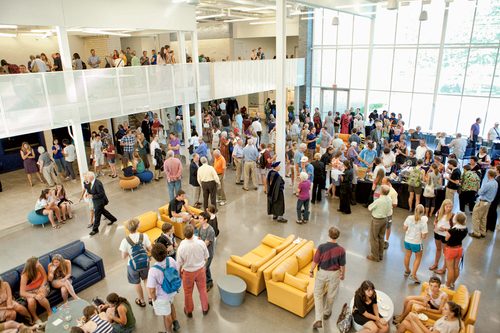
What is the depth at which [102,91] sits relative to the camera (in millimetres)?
11383

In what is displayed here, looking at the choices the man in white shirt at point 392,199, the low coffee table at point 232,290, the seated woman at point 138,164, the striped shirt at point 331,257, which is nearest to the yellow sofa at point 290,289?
the low coffee table at point 232,290

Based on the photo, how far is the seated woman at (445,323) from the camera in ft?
15.7

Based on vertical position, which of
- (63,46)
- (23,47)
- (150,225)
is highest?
(23,47)

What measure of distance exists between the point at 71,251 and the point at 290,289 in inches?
178

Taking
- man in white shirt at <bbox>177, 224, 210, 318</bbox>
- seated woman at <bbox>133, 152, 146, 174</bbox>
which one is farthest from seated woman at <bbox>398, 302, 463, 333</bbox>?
seated woman at <bbox>133, 152, 146, 174</bbox>

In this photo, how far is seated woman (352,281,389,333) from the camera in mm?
5223

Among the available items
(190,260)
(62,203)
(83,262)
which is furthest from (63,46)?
(190,260)

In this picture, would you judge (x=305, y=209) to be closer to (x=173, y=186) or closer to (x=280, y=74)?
(x=173, y=186)

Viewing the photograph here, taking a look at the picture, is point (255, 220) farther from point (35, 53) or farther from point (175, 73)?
point (35, 53)

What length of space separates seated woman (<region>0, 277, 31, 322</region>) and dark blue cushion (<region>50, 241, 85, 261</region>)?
1288 millimetres

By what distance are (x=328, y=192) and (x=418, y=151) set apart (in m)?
3.15

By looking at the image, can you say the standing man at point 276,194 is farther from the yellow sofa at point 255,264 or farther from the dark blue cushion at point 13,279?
the dark blue cushion at point 13,279

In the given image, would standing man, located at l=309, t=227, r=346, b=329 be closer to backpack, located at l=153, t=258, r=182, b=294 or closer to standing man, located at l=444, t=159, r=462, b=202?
backpack, located at l=153, t=258, r=182, b=294

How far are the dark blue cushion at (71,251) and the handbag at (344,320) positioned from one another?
5.30 m
